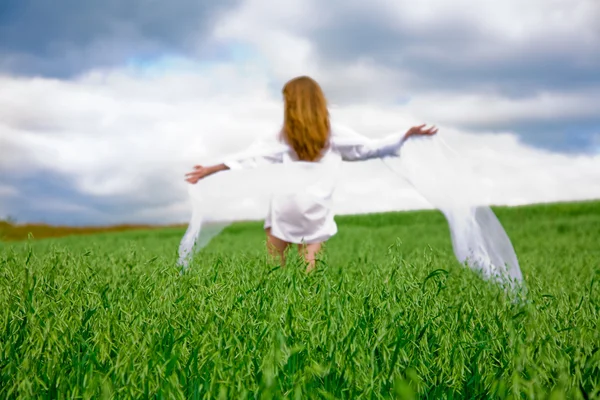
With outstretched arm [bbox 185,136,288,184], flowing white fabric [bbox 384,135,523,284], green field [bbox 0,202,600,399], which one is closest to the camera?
green field [bbox 0,202,600,399]

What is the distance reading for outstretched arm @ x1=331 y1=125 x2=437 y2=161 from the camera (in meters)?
5.73

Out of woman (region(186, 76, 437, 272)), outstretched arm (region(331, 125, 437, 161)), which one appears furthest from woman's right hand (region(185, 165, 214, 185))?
outstretched arm (region(331, 125, 437, 161))

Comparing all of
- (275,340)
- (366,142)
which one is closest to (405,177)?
(366,142)

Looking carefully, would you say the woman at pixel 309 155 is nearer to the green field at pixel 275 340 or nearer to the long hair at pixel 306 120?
the long hair at pixel 306 120

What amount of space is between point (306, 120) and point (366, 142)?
0.67m

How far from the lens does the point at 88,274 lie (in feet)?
12.8

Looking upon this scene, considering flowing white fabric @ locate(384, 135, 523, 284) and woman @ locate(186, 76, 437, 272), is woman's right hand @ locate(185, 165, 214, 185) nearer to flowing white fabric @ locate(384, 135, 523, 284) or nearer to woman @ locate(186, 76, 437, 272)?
woman @ locate(186, 76, 437, 272)

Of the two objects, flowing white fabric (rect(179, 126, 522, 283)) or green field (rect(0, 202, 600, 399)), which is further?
flowing white fabric (rect(179, 126, 522, 283))

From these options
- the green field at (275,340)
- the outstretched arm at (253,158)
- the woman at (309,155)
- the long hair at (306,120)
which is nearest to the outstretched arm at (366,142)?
the woman at (309,155)

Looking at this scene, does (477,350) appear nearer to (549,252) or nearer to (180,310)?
(180,310)

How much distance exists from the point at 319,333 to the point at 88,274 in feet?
6.72

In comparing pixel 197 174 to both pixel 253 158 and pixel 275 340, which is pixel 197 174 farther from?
pixel 275 340

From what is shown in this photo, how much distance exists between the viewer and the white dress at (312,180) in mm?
5621

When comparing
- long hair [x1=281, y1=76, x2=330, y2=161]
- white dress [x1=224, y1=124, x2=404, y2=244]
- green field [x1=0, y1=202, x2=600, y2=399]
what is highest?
long hair [x1=281, y1=76, x2=330, y2=161]
